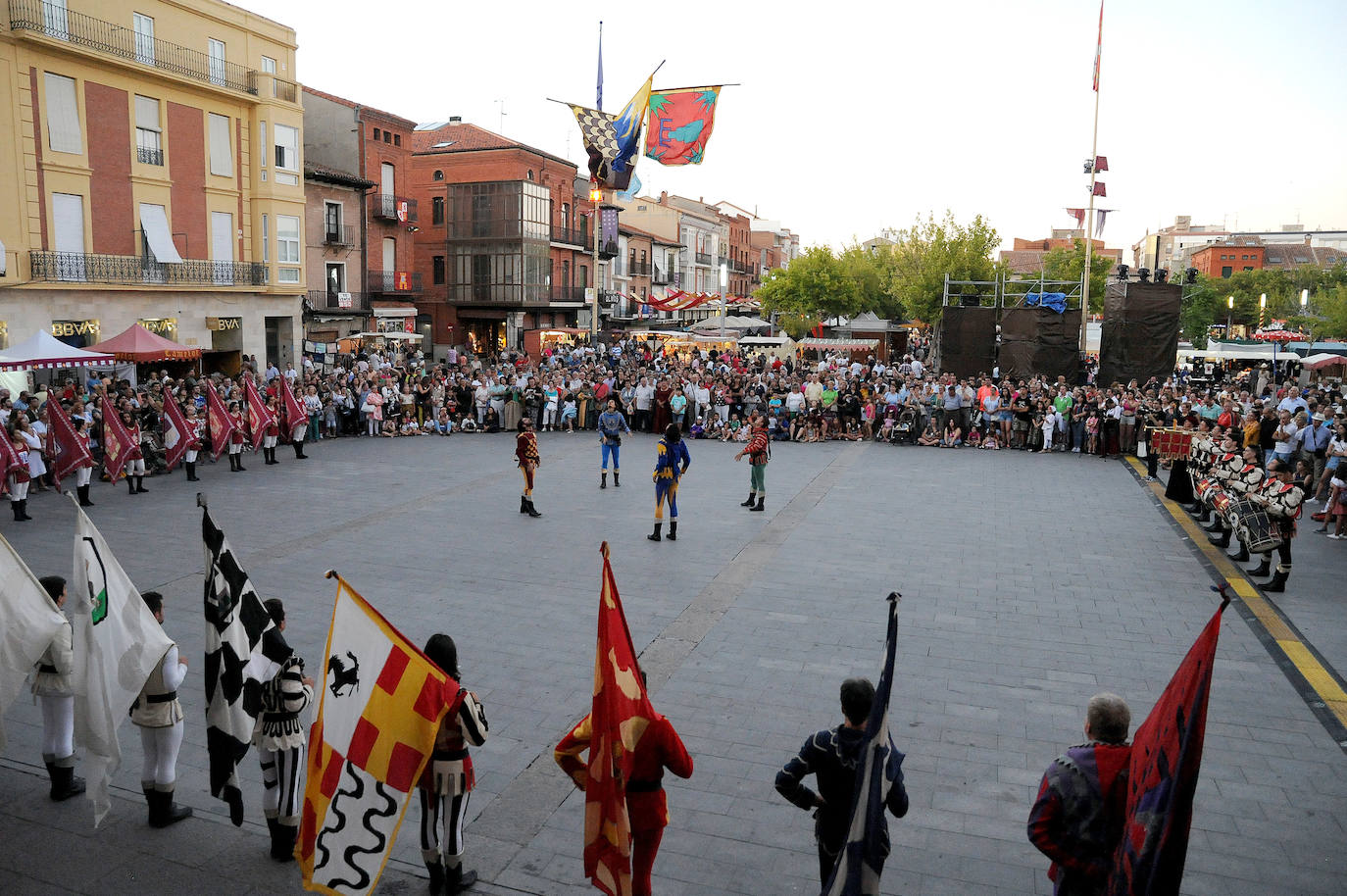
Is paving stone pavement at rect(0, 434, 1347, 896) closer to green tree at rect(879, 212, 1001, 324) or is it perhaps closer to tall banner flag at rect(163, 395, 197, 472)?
tall banner flag at rect(163, 395, 197, 472)

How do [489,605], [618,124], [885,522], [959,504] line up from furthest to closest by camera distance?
[618,124] → [959,504] → [885,522] → [489,605]

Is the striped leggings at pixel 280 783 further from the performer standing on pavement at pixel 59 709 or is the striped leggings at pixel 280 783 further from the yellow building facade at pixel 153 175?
the yellow building facade at pixel 153 175

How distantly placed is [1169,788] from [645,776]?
7.60 feet

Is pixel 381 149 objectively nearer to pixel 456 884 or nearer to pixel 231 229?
pixel 231 229

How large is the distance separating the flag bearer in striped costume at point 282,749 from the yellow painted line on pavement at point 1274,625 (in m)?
7.81

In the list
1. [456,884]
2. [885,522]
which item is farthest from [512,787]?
[885,522]

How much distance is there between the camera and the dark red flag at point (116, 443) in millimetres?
15898

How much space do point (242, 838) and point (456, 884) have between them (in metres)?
1.53

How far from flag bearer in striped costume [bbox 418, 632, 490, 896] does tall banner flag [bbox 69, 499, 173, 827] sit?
1.99 metres

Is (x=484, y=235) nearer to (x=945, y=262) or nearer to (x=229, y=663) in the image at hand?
(x=945, y=262)

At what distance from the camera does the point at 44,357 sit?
61.1 feet

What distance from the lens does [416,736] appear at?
475 cm

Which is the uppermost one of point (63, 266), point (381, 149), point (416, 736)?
point (381, 149)

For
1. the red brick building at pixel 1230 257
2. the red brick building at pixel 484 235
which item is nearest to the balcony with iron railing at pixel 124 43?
the red brick building at pixel 484 235
